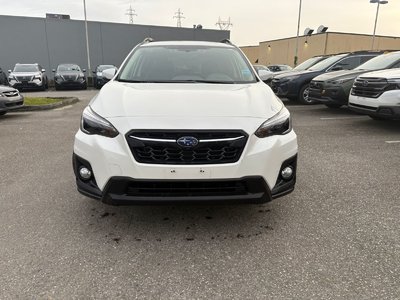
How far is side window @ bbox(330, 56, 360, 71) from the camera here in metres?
11.4

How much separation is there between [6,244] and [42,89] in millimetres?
19289

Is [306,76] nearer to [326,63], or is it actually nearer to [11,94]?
[326,63]

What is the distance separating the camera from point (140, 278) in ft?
8.34

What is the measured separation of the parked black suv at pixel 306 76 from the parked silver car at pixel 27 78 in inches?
542

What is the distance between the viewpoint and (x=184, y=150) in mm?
2779

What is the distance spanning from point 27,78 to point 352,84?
16.6 m

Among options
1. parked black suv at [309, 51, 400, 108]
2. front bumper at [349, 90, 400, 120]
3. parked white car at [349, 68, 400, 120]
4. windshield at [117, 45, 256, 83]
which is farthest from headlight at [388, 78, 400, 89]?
windshield at [117, 45, 256, 83]

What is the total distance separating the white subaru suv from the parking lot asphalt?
0.42 metres

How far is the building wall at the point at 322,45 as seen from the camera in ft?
124

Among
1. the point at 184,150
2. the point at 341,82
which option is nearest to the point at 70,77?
the point at 341,82

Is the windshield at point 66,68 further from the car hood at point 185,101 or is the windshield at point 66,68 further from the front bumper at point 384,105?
the car hood at point 185,101

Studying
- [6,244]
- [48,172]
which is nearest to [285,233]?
[6,244]

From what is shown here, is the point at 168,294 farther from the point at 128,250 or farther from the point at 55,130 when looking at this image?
the point at 55,130

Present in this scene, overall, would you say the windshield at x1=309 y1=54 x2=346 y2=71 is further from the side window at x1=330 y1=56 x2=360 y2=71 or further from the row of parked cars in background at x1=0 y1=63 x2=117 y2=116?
the row of parked cars in background at x1=0 y1=63 x2=117 y2=116
